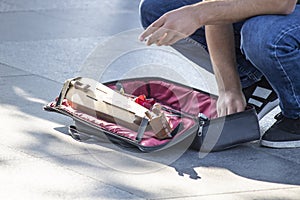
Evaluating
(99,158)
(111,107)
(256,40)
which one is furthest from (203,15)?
(99,158)

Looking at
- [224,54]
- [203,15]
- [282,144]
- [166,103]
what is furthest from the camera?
[166,103]

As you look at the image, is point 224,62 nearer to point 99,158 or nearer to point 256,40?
point 256,40

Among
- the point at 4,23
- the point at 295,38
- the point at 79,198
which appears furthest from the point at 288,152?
the point at 4,23

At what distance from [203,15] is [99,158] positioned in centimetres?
74

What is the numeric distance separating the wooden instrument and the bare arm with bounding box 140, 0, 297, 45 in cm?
43

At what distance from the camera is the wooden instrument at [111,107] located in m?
3.39

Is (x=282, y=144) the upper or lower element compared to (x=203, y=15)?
lower

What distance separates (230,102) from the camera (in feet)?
11.7

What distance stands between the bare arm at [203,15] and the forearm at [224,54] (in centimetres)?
25

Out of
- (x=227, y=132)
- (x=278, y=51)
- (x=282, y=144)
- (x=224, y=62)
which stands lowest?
(x=282, y=144)

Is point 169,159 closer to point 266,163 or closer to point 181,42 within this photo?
point 266,163

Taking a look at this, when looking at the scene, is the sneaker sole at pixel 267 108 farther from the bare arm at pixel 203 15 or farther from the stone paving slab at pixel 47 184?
the stone paving slab at pixel 47 184

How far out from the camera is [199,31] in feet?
13.0

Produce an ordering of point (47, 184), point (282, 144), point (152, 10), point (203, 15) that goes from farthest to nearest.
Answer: point (152, 10) → point (282, 144) → point (203, 15) → point (47, 184)
